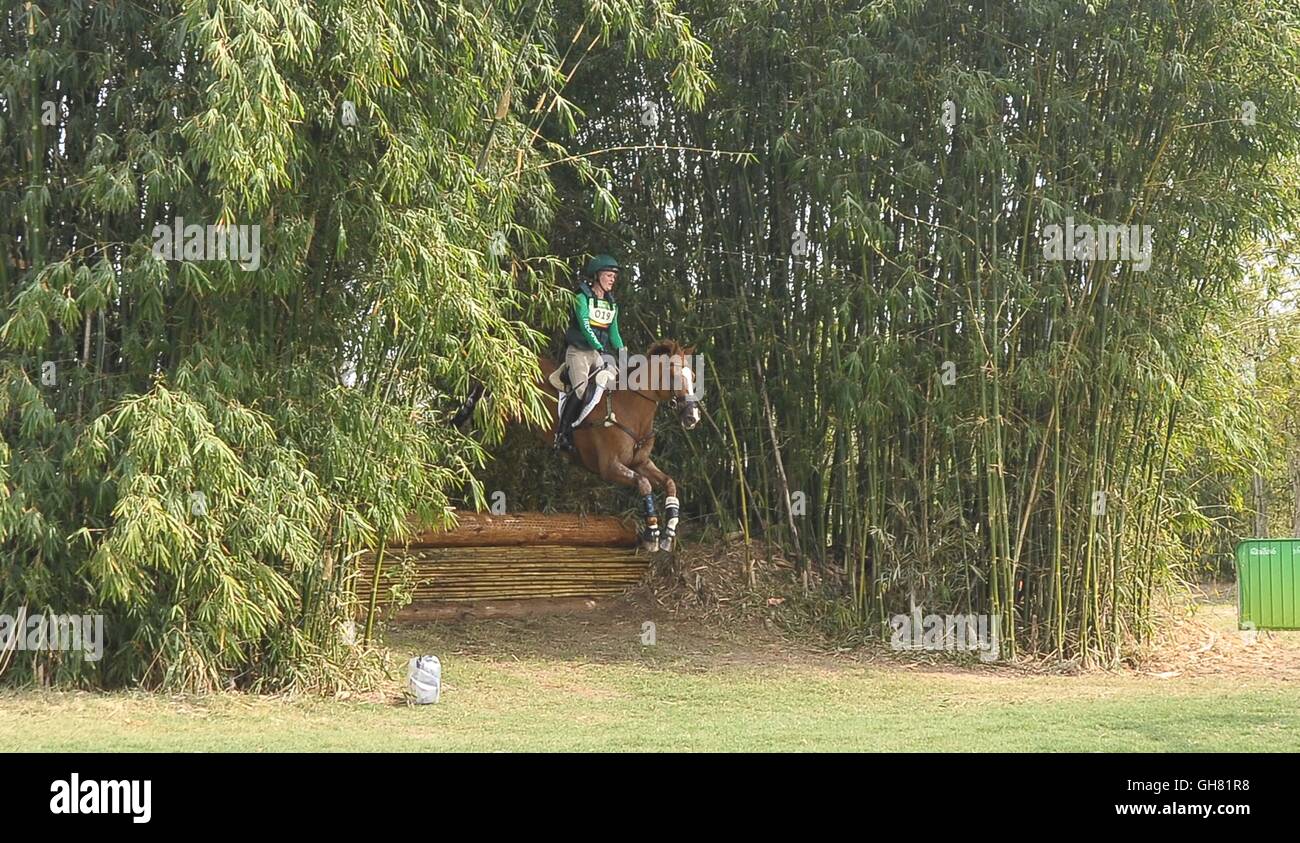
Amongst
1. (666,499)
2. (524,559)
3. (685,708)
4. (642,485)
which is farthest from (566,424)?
(685,708)

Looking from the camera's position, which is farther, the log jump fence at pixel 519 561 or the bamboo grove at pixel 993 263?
the log jump fence at pixel 519 561

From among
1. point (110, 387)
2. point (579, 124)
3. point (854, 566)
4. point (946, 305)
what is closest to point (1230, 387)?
point (946, 305)

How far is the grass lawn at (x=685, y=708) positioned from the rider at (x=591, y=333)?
1.66m

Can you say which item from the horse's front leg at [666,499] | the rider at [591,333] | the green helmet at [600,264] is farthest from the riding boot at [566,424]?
the green helmet at [600,264]

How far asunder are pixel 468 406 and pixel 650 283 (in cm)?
201

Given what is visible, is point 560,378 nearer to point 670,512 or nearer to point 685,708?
point 670,512

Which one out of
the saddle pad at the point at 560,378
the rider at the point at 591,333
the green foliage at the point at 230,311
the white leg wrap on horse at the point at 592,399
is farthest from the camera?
the saddle pad at the point at 560,378

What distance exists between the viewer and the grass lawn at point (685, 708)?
224 inches

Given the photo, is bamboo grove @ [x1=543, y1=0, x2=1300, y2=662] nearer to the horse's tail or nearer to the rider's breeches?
the rider's breeches

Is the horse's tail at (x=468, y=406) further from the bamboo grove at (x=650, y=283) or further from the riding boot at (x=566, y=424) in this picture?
the riding boot at (x=566, y=424)

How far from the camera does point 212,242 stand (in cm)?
606

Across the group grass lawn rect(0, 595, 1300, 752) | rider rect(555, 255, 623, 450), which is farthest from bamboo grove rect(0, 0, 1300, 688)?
grass lawn rect(0, 595, 1300, 752)

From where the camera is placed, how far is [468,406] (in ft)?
27.0

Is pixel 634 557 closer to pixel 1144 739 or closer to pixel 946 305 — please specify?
pixel 946 305
